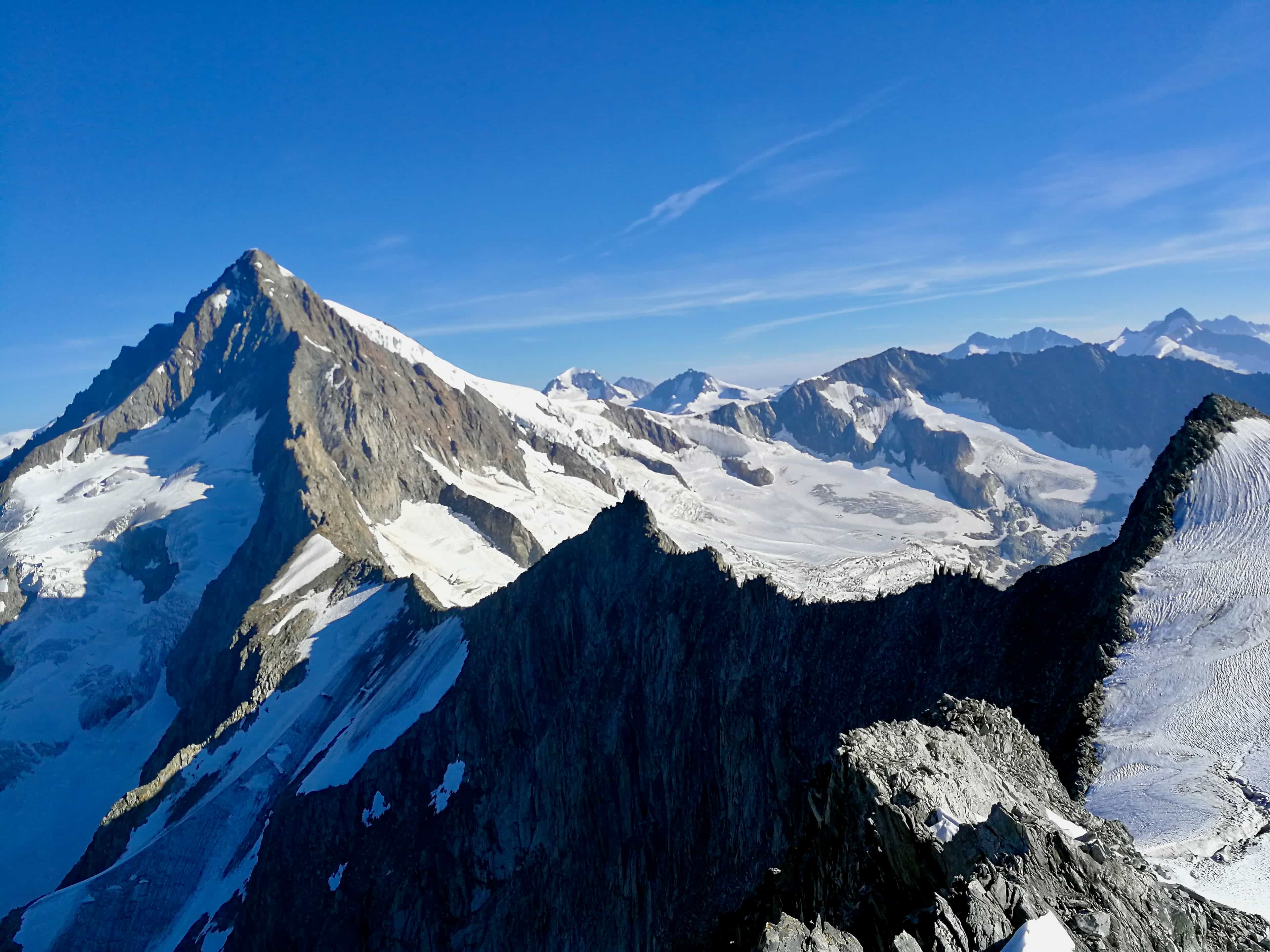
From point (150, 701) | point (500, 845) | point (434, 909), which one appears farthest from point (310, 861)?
point (150, 701)

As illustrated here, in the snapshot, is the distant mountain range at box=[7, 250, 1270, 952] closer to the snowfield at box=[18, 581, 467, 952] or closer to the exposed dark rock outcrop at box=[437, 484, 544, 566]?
the snowfield at box=[18, 581, 467, 952]

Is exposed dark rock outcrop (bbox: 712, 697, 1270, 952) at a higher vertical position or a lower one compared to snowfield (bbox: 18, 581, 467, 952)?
higher

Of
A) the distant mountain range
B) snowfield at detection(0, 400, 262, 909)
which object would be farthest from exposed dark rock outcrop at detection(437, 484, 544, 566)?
snowfield at detection(0, 400, 262, 909)

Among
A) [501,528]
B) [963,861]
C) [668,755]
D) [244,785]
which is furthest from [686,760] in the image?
[501,528]

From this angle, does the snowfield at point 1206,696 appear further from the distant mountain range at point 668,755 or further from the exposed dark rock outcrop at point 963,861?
the exposed dark rock outcrop at point 963,861

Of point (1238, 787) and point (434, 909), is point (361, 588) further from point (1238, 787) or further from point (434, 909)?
point (1238, 787)

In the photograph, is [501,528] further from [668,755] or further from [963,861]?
[963,861]

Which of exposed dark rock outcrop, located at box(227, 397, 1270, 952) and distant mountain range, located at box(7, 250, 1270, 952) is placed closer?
distant mountain range, located at box(7, 250, 1270, 952)

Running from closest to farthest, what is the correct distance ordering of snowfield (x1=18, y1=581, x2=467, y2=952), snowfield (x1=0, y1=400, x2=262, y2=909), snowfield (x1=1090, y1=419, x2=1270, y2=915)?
1. snowfield (x1=1090, y1=419, x2=1270, y2=915)
2. snowfield (x1=18, y1=581, x2=467, y2=952)
3. snowfield (x1=0, y1=400, x2=262, y2=909)
